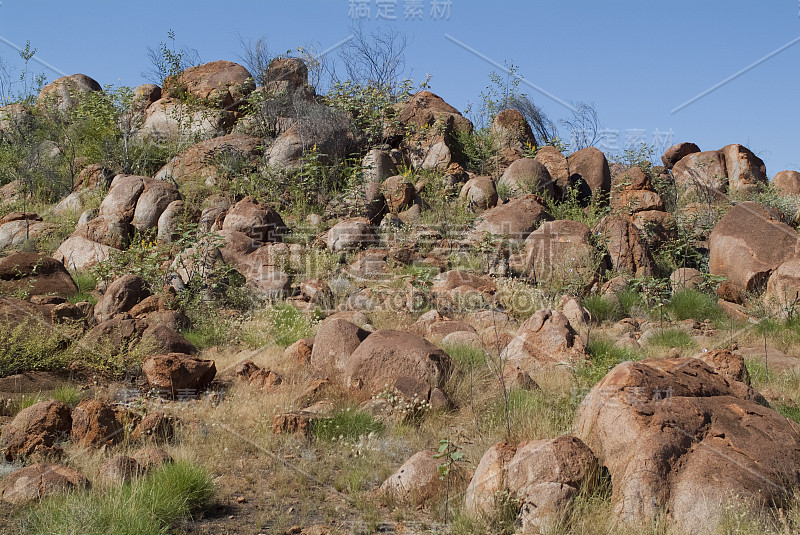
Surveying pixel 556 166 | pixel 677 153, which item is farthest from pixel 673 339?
pixel 677 153

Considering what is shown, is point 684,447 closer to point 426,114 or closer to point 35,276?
point 35,276

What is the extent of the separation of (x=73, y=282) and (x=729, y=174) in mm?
14382

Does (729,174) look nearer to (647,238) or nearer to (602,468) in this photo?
(647,238)

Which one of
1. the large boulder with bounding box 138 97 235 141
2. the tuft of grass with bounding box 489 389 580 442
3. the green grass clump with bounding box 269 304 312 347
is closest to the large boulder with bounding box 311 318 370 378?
the green grass clump with bounding box 269 304 312 347

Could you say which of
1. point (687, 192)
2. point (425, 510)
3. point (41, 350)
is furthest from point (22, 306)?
point (687, 192)

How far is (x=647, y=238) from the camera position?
1155cm

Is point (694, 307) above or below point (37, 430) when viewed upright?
above

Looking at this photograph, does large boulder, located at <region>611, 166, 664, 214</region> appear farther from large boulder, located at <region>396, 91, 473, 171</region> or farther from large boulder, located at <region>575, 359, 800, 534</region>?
large boulder, located at <region>575, 359, 800, 534</region>

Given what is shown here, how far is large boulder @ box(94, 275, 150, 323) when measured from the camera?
870 cm

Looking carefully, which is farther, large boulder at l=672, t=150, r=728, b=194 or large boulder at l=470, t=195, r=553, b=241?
large boulder at l=672, t=150, r=728, b=194

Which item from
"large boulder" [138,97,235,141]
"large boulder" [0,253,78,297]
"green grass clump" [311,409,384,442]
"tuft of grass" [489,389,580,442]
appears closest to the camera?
"tuft of grass" [489,389,580,442]

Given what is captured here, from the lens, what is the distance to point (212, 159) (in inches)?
564

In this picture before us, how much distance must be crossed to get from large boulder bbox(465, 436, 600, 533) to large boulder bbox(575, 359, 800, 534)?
0.24m

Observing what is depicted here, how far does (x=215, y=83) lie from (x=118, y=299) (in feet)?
32.2
